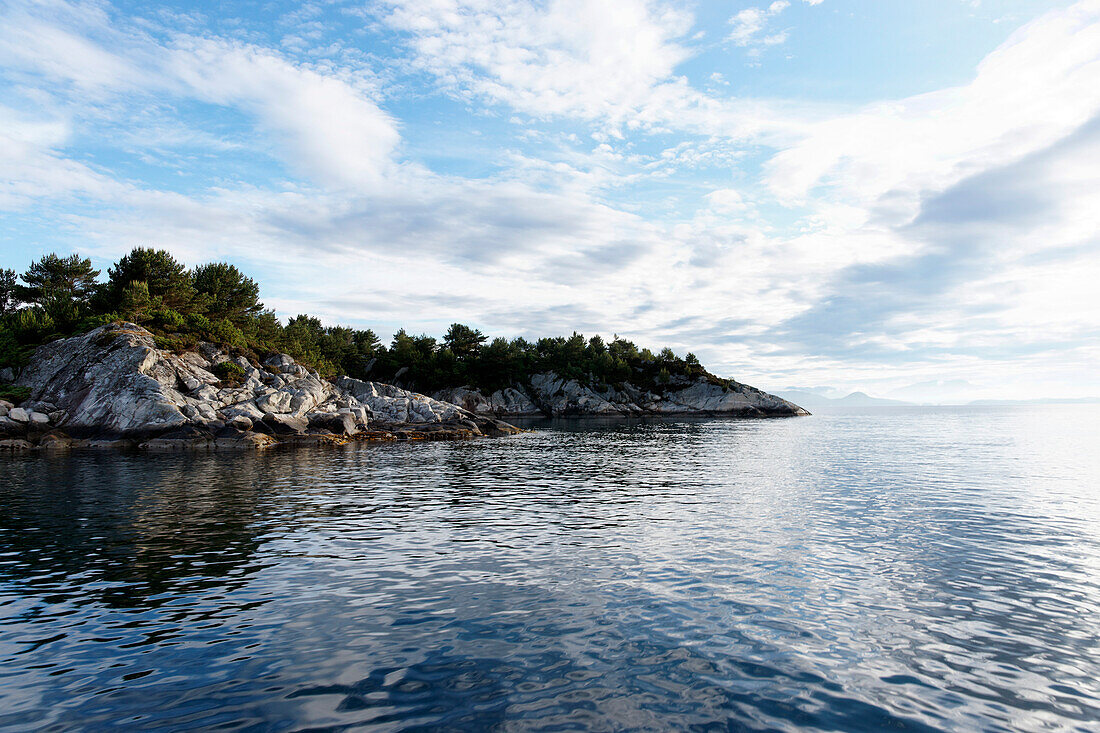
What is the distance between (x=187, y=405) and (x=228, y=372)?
9.48 metres

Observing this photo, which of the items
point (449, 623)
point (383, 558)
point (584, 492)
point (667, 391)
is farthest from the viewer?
point (667, 391)

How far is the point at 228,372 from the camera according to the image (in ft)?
214

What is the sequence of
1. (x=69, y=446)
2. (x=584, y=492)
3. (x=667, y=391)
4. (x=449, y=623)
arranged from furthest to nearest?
(x=667, y=391), (x=69, y=446), (x=584, y=492), (x=449, y=623)

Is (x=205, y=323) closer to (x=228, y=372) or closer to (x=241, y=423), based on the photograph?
(x=228, y=372)

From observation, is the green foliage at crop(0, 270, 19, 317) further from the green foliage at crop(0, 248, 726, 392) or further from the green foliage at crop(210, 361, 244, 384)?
the green foliage at crop(210, 361, 244, 384)

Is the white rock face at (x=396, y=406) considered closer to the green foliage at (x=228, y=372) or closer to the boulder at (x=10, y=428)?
the green foliage at (x=228, y=372)

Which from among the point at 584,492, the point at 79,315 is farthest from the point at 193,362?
the point at 584,492

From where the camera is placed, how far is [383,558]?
16844 millimetres

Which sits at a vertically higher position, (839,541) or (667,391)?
(667,391)

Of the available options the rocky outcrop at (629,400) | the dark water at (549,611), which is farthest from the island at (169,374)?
the rocky outcrop at (629,400)

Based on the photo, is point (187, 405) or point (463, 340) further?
point (463, 340)

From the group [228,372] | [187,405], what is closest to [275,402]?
[228,372]

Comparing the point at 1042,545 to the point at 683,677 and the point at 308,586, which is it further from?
the point at 308,586

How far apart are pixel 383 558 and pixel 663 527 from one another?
10.5 meters
